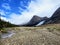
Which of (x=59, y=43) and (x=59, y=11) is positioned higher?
(x=59, y=11)

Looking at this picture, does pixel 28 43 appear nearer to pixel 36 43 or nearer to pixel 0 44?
pixel 36 43

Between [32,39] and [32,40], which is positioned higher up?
[32,39]

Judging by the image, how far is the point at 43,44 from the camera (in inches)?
885

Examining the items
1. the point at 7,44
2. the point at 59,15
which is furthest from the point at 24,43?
the point at 59,15

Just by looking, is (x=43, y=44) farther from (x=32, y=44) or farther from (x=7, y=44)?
(x=7, y=44)

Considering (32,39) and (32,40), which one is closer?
(32,40)

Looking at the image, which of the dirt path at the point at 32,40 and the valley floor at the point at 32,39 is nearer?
the dirt path at the point at 32,40

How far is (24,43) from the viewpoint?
22922mm

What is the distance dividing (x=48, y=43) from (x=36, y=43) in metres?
1.48

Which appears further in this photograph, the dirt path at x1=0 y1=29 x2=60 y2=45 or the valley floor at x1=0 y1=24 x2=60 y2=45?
the valley floor at x1=0 y1=24 x2=60 y2=45

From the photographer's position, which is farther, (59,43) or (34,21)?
(34,21)

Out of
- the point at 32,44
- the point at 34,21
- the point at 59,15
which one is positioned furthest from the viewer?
the point at 34,21

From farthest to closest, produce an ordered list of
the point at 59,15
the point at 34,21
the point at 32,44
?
the point at 34,21, the point at 59,15, the point at 32,44

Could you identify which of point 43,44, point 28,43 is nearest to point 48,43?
point 43,44
